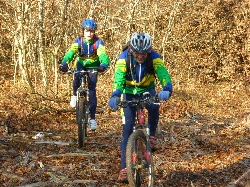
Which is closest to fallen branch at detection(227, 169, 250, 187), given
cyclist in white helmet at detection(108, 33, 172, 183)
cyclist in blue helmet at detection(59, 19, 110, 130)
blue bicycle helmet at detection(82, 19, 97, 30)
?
cyclist in white helmet at detection(108, 33, 172, 183)

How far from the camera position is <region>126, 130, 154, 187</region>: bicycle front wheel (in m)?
4.80

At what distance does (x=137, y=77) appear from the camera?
5.38m

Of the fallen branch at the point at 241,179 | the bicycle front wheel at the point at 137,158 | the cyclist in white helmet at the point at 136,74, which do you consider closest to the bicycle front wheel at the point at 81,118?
the cyclist in white helmet at the point at 136,74

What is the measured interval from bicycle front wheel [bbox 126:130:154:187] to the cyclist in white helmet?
383 mm

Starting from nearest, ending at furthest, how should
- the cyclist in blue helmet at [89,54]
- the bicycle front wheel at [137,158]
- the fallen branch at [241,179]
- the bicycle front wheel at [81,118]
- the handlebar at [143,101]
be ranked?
the bicycle front wheel at [137,158]
the handlebar at [143,101]
the fallen branch at [241,179]
the bicycle front wheel at [81,118]
the cyclist in blue helmet at [89,54]

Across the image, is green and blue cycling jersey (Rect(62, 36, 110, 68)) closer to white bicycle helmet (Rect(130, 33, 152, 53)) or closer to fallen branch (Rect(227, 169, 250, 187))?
white bicycle helmet (Rect(130, 33, 152, 53))

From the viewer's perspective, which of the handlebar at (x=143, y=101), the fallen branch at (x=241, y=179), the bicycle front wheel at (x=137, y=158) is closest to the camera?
the bicycle front wheel at (x=137, y=158)

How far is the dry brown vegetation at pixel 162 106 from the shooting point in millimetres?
6522

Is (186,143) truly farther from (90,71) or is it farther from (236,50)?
(236,50)

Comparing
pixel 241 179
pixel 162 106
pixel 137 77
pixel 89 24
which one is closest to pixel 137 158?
pixel 137 77

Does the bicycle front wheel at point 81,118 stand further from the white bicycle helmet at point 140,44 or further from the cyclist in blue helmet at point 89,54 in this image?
the white bicycle helmet at point 140,44

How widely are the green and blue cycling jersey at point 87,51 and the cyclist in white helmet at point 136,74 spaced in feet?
7.24

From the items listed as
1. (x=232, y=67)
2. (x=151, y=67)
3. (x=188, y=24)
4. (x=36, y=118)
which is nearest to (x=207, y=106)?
(x=232, y=67)

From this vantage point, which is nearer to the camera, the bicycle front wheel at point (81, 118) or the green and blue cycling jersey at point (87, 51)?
the bicycle front wheel at point (81, 118)
